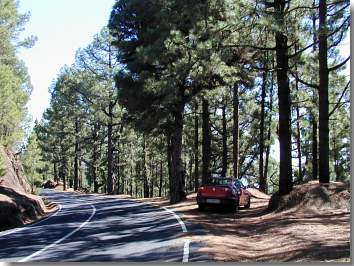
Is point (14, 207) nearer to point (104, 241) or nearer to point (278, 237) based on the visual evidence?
point (104, 241)

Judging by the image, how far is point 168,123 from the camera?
2712 cm

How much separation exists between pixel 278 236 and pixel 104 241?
438 cm

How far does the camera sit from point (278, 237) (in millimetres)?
13055

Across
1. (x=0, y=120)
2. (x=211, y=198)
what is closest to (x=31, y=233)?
(x=211, y=198)

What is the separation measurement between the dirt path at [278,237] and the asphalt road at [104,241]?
0.69m

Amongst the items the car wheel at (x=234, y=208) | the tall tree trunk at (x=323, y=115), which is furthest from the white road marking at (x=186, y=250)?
the car wheel at (x=234, y=208)

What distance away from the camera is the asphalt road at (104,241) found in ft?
33.5

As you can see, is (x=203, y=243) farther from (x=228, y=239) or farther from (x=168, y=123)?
(x=168, y=123)

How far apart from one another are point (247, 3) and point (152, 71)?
1103 cm

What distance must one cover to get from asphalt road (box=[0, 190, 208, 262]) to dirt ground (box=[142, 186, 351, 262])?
0.67m

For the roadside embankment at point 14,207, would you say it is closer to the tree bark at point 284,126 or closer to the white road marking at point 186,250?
the white road marking at point 186,250

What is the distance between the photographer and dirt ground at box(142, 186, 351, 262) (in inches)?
403

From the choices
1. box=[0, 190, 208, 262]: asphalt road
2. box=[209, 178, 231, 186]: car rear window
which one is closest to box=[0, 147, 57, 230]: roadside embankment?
box=[0, 190, 208, 262]: asphalt road

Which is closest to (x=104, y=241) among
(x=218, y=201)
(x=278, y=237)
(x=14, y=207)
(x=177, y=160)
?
(x=278, y=237)
